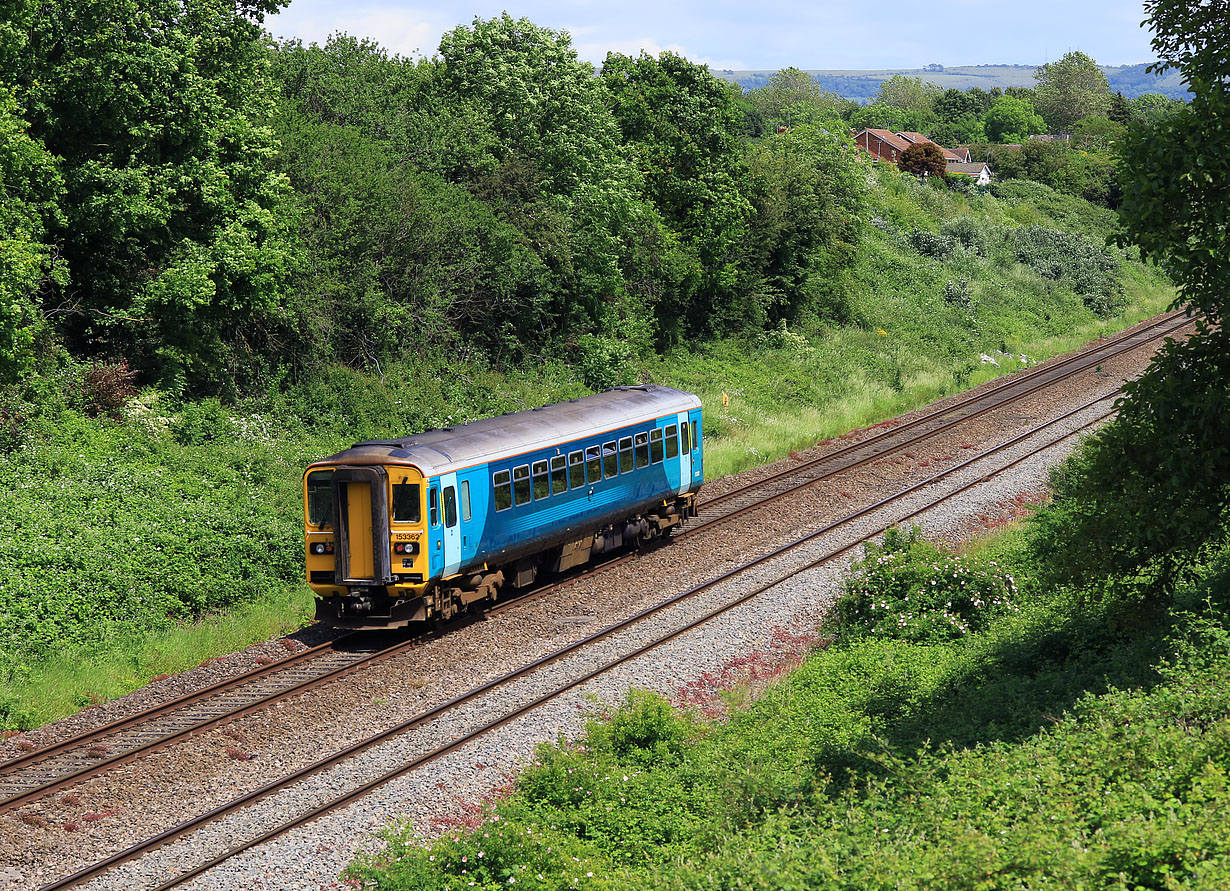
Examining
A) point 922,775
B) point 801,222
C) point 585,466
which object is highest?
point 801,222

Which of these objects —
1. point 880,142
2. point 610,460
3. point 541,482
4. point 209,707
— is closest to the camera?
point 209,707

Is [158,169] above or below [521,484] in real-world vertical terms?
above

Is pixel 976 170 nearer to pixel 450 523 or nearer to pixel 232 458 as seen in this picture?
pixel 232 458

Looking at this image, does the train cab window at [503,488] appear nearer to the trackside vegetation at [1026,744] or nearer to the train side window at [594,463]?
the train side window at [594,463]

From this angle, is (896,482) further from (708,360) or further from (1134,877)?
(1134,877)

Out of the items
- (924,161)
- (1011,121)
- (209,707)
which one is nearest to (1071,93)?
(1011,121)

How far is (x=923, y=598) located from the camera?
17.1 m

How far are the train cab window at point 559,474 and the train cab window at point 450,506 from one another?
260 centimetres

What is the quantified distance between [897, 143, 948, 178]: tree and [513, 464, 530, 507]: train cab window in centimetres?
7094

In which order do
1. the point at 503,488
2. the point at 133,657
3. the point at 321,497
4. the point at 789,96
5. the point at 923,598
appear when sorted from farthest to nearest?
the point at 789,96, the point at 503,488, the point at 321,497, the point at 923,598, the point at 133,657

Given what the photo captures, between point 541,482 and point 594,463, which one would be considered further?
point 594,463

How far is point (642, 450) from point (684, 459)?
175cm

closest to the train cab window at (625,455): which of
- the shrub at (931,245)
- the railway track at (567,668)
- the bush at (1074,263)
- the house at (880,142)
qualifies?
the railway track at (567,668)

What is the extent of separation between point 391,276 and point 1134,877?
85.4 ft
